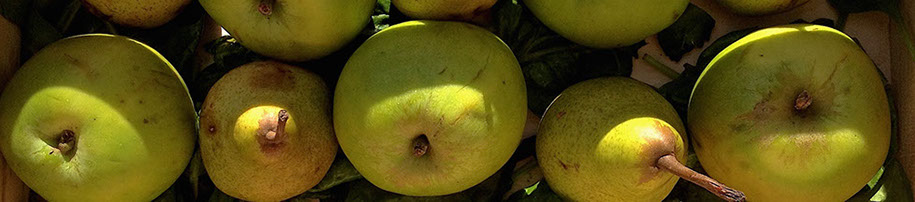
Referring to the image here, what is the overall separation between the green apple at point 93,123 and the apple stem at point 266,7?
18 centimetres

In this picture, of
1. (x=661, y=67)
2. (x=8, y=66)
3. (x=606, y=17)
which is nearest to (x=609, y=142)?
(x=606, y=17)

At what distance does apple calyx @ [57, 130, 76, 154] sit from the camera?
90 centimetres

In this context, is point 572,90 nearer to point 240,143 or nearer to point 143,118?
point 240,143

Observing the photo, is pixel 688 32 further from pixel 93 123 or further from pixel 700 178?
pixel 93 123

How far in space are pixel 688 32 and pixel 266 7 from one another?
1.68ft

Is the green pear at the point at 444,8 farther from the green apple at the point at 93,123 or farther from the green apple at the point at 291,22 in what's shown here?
the green apple at the point at 93,123

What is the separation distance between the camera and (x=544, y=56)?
103 centimetres

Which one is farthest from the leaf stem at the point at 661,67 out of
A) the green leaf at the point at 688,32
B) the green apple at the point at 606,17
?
the green apple at the point at 606,17

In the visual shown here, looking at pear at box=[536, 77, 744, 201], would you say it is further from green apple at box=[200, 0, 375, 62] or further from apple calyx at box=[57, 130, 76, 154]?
apple calyx at box=[57, 130, 76, 154]

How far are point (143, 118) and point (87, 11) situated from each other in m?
0.21

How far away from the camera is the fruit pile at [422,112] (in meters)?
0.85

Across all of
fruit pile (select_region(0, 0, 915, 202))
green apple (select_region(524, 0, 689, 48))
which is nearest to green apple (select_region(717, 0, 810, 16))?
fruit pile (select_region(0, 0, 915, 202))

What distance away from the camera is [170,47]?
→ 1063 mm


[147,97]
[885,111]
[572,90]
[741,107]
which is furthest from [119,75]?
[885,111]
